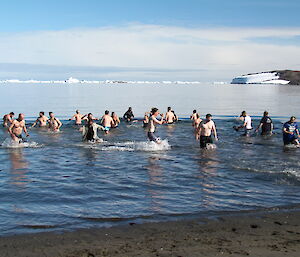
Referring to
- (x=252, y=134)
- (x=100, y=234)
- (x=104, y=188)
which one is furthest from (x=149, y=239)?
(x=252, y=134)

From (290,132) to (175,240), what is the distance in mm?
13290

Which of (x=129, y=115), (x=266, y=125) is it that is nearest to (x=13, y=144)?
(x=129, y=115)

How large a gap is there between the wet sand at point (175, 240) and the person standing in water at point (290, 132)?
10.9m

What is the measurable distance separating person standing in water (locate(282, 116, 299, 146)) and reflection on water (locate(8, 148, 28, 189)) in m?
Answer: 12.4

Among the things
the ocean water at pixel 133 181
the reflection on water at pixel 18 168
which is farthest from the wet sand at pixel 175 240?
the reflection on water at pixel 18 168

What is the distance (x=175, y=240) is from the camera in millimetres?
7309

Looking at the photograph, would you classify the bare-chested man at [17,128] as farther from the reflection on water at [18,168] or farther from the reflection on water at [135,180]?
the reflection on water at [135,180]

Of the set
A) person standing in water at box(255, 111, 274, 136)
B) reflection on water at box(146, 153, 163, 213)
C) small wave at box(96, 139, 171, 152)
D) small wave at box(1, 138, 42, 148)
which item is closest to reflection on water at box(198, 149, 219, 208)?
reflection on water at box(146, 153, 163, 213)

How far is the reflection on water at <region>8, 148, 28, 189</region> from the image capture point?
11.9 metres

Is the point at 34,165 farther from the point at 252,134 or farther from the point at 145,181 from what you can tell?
the point at 252,134

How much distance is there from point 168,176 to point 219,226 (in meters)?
4.85

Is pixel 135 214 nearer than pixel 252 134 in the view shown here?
Yes

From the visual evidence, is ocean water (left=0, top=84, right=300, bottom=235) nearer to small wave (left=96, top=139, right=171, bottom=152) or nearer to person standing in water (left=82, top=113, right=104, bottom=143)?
small wave (left=96, top=139, right=171, bottom=152)

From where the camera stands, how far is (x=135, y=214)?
8898 millimetres
